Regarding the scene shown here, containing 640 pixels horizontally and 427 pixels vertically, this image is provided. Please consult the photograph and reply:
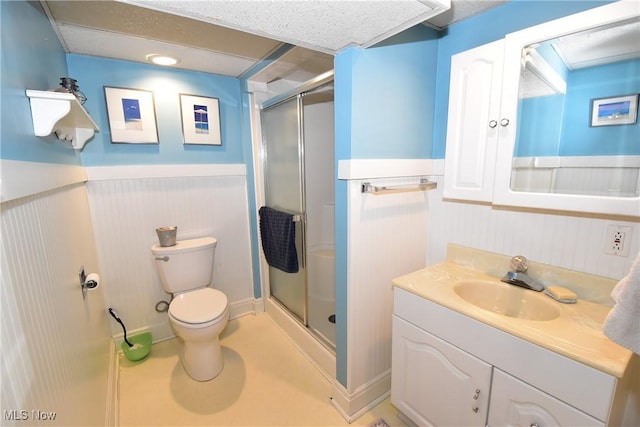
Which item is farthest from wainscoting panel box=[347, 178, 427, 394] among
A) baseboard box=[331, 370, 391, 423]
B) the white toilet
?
the white toilet

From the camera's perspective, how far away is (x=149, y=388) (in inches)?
69.2

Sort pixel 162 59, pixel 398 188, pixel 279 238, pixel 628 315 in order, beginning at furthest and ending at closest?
pixel 279 238, pixel 162 59, pixel 398 188, pixel 628 315

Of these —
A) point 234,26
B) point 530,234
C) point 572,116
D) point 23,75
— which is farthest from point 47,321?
point 572,116

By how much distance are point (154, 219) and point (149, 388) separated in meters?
1.14

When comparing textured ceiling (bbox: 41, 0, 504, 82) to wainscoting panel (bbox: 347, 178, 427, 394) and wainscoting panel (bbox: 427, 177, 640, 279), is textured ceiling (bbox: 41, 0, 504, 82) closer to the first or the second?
wainscoting panel (bbox: 347, 178, 427, 394)

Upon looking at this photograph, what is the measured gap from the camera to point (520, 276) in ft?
4.30

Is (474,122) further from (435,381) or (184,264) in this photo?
(184,264)

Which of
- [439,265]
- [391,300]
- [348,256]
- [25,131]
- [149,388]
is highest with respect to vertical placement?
[25,131]

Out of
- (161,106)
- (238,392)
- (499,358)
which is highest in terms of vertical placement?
(161,106)

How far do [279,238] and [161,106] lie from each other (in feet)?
4.30

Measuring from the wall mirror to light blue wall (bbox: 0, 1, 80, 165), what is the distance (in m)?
1.74

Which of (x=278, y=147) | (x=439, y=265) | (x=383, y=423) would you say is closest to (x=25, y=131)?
(x=278, y=147)

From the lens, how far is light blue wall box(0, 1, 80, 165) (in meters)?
0.71

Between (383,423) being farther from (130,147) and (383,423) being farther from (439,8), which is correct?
(130,147)
